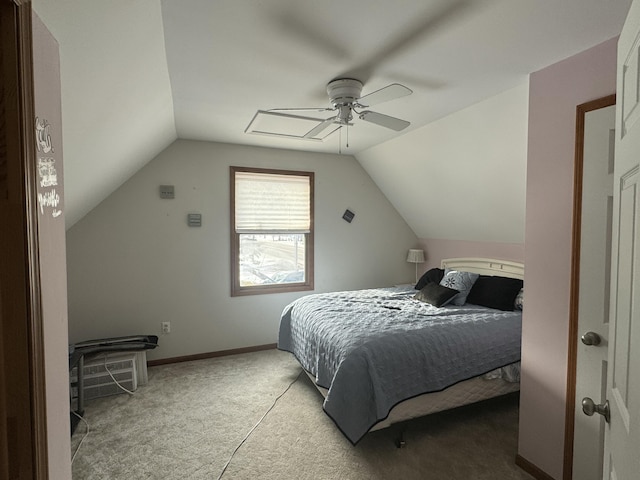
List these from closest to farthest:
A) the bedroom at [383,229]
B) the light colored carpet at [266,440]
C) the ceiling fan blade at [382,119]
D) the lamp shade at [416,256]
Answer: the bedroom at [383,229] → the light colored carpet at [266,440] → the ceiling fan blade at [382,119] → the lamp shade at [416,256]

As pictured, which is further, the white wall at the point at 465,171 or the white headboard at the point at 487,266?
the white headboard at the point at 487,266

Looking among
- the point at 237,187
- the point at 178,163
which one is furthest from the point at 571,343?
the point at 178,163

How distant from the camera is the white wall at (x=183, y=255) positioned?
11.3 ft

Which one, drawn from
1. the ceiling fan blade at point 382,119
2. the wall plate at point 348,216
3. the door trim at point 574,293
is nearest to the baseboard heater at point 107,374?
the wall plate at point 348,216

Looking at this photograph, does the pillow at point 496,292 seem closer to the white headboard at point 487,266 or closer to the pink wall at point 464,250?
the white headboard at point 487,266

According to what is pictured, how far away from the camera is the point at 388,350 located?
2.32m

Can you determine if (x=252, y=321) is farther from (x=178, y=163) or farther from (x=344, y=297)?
(x=178, y=163)

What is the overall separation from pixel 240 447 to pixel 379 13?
2727 mm

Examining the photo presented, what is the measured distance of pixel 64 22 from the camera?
1141 mm

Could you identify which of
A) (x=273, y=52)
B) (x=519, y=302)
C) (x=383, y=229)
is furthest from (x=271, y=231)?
(x=519, y=302)

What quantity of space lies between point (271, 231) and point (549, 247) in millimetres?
2980

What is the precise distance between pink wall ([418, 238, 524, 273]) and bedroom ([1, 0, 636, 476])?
0.05 ft

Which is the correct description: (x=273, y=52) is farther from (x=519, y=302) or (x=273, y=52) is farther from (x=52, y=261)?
(x=519, y=302)

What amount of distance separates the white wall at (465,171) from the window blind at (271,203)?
3.33 ft
